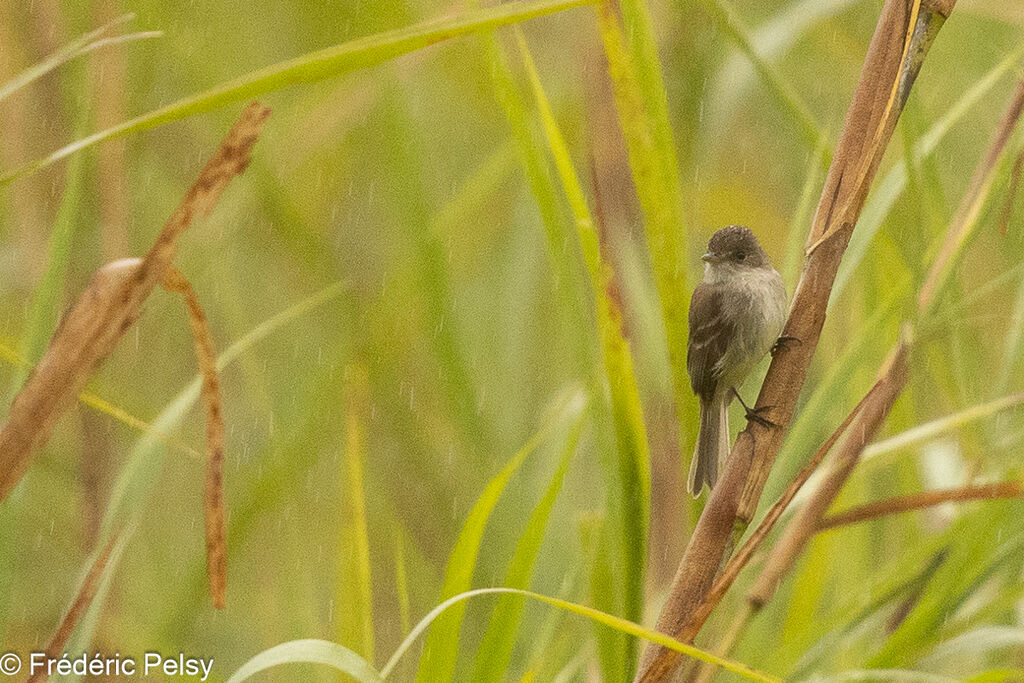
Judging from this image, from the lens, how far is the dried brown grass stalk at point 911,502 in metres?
1.14

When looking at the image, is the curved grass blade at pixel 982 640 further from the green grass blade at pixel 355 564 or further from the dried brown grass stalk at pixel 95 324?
the dried brown grass stalk at pixel 95 324

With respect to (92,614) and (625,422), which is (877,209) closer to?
(625,422)

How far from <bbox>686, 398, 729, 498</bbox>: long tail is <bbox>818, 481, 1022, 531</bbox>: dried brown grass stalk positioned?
1.75 feet

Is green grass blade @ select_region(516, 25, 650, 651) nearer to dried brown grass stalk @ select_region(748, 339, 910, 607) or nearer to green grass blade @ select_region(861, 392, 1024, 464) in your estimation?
dried brown grass stalk @ select_region(748, 339, 910, 607)

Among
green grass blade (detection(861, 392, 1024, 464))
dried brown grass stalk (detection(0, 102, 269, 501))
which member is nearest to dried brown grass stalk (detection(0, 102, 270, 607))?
dried brown grass stalk (detection(0, 102, 269, 501))

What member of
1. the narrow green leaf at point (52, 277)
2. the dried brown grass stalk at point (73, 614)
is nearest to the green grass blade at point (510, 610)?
the dried brown grass stalk at point (73, 614)

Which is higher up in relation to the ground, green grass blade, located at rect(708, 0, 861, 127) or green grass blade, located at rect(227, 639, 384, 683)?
green grass blade, located at rect(708, 0, 861, 127)

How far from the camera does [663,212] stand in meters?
1.15

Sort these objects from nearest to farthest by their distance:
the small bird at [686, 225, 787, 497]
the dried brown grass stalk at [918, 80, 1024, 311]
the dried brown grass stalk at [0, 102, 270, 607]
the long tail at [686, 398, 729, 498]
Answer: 1. the dried brown grass stalk at [0, 102, 270, 607]
2. the dried brown grass stalk at [918, 80, 1024, 311]
3. the long tail at [686, 398, 729, 498]
4. the small bird at [686, 225, 787, 497]

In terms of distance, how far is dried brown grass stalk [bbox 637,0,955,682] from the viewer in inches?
41.7

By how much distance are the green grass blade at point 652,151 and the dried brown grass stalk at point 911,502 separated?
0.25 metres

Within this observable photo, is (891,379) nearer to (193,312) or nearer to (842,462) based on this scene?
(842,462)

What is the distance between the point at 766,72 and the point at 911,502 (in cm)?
62

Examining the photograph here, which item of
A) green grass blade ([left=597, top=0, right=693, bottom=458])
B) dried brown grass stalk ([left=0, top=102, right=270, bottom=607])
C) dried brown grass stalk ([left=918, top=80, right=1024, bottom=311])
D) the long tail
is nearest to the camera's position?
dried brown grass stalk ([left=0, top=102, right=270, bottom=607])
